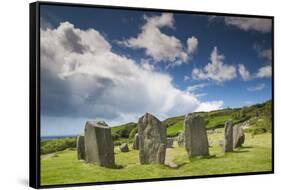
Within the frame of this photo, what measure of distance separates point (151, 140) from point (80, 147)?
0.88 m

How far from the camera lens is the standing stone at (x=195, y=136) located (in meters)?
8.23

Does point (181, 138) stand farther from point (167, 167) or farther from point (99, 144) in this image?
point (99, 144)

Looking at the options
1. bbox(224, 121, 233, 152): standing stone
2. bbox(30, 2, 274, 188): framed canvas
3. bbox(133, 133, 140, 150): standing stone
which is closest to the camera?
bbox(30, 2, 274, 188): framed canvas

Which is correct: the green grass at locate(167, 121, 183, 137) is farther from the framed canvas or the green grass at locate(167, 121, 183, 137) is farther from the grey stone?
the grey stone

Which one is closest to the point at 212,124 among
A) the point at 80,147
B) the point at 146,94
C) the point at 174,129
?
the point at 174,129

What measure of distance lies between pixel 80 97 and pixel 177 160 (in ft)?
4.69

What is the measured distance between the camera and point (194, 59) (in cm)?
823

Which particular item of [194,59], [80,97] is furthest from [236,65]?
[80,97]

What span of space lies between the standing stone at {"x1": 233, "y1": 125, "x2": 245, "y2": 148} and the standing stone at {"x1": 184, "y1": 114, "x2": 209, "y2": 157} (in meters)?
0.44

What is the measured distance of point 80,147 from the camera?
7602mm

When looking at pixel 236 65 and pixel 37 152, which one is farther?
pixel 236 65

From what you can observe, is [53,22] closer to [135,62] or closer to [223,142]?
[135,62]

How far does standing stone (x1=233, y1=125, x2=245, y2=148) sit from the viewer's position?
8594 millimetres

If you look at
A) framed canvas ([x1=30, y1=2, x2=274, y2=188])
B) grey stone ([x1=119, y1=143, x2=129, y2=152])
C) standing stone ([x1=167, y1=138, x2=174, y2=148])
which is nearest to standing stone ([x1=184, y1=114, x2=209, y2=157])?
framed canvas ([x1=30, y1=2, x2=274, y2=188])
